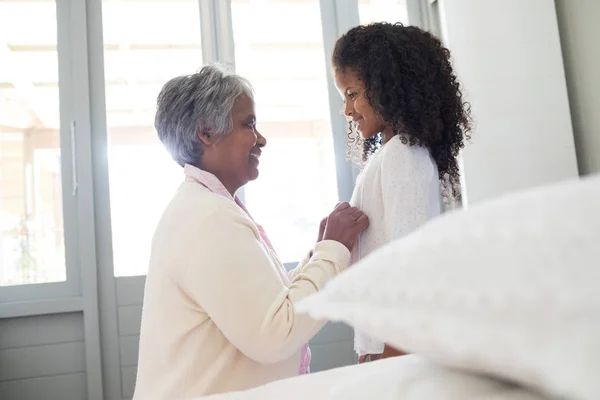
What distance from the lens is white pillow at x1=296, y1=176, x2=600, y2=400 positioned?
0.22m

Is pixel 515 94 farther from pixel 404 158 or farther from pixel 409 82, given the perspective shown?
pixel 404 158

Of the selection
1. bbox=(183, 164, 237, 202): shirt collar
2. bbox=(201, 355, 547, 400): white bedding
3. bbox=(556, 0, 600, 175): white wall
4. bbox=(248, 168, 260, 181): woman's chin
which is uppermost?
bbox=(556, 0, 600, 175): white wall

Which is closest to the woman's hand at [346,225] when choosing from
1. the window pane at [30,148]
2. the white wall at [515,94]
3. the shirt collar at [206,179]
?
the shirt collar at [206,179]

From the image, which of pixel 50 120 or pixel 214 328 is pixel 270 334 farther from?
pixel 50 120

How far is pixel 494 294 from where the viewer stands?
25 centimetres

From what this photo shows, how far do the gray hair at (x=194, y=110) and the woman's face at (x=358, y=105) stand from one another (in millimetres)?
292

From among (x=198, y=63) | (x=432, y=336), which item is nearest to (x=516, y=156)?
(x=198, y=63)

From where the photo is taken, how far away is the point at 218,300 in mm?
918

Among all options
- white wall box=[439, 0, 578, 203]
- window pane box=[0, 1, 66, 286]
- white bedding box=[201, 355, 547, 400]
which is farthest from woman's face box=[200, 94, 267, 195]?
window pane box=[0, 1, 66, 286]

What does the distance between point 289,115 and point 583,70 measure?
1.31 m

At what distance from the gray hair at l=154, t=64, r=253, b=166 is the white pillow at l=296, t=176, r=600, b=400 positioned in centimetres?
91

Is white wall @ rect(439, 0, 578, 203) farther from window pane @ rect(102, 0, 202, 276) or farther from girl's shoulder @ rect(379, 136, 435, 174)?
window pane @ rect(102, 0, 202, 276)

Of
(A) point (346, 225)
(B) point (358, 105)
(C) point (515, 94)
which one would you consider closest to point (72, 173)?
(B) point (358, 105)

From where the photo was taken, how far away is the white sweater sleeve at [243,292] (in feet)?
2.99
